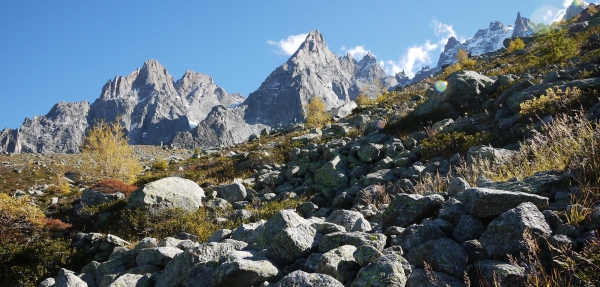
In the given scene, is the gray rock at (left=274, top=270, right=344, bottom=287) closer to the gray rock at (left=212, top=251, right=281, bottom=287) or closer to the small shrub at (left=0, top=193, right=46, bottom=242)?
the gray rock at (left=212, top=251, right=281, bottom=287)

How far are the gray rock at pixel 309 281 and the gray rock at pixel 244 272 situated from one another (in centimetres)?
62

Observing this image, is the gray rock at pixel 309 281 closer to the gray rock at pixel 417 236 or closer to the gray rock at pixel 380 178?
the gray rock at pixel 417 236

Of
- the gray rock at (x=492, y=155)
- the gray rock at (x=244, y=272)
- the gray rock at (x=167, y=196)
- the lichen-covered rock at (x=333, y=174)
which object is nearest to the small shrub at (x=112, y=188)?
the gray rock at (x=167, y=196)

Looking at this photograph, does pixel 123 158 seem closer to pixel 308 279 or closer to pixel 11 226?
pixel 11 226

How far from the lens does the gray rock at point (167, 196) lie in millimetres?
12391

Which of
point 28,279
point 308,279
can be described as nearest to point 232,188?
point 28,279

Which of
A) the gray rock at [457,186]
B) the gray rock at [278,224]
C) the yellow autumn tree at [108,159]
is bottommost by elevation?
the gray rock at [278,224]

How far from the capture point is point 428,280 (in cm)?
344

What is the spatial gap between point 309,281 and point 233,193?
10.6m

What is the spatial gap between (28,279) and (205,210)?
5.41m

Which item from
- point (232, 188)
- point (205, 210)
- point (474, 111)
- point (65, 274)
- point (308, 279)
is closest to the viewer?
point (308, 279)

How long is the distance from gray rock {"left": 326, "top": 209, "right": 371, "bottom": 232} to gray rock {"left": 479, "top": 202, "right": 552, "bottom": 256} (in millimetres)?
2386

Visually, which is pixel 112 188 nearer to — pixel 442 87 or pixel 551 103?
pixel 551 103

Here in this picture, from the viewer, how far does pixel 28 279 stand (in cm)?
880
